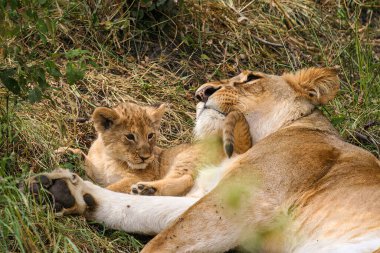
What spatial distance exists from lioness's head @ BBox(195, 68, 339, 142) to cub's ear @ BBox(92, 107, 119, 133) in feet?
2.00

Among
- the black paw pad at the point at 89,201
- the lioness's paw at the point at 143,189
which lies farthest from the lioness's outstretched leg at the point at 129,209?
the lioness's paw at the point at 143,189

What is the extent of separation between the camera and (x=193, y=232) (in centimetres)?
481

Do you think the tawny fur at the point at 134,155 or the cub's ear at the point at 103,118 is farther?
the cub's ear at the point at 103,118

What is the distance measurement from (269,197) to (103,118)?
1634mm

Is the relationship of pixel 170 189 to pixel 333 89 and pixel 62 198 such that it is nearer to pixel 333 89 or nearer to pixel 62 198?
pixel 62 198

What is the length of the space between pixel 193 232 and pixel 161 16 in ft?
11.2

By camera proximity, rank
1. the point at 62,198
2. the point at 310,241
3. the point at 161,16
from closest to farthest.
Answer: the point at 310,241, the point at 62,198, the point at 161,16

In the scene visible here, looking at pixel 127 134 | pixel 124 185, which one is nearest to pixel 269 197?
pixel 124 185

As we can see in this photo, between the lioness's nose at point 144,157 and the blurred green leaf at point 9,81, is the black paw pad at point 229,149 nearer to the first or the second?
the lioness's nose at point 144,157

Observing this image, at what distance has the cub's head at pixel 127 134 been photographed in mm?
6012

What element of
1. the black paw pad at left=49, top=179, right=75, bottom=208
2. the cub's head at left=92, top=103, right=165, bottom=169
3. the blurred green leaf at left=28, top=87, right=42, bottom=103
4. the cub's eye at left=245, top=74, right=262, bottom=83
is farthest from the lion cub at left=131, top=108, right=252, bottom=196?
the blurred green leaf at left=28, top=87, right=42, bottom=103

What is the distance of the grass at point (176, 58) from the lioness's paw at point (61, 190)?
0.21m

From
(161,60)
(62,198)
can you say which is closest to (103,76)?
(161,60)

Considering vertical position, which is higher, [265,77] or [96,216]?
[265,77]
